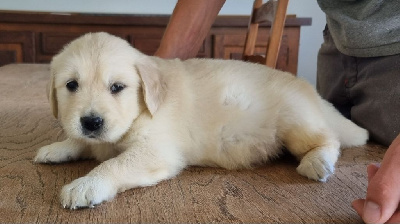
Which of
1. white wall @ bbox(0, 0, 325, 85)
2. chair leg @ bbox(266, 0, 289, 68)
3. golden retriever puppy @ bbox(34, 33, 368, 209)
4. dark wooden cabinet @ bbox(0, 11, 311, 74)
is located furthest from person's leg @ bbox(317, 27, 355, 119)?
white wall @ bbox(0, 0, 325, 85)

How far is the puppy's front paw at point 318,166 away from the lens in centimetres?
117

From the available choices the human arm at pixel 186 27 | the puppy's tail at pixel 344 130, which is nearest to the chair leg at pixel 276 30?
the human arm at pixel 186 27

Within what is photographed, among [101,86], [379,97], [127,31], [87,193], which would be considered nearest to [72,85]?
[101,86]

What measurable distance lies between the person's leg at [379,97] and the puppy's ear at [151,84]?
81cm

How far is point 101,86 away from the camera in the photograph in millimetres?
1178

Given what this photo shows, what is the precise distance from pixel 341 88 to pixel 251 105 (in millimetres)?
640

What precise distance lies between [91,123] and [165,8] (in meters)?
3.31

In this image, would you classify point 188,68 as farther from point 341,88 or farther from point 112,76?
point 341,88

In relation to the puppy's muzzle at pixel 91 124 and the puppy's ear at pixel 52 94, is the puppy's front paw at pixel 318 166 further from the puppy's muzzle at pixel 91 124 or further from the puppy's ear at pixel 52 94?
the puppy's ear at pixel 52 94

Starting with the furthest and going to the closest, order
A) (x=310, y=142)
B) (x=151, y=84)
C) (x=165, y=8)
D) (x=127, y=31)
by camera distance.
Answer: (x=165, y=8) < (x=127, y=31) < (x=310, y=142) < (x=151, y=84)

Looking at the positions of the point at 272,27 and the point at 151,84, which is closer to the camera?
the point at 151,84

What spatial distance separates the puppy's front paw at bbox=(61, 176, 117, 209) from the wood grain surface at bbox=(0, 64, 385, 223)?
16 mm

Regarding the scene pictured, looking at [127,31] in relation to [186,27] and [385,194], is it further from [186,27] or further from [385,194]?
[385,194]

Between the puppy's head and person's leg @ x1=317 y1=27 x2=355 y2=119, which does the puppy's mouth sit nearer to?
the puppy's head
